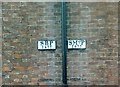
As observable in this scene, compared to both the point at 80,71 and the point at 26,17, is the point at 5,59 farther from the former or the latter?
the point at 80,71

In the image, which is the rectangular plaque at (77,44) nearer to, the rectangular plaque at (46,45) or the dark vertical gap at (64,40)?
the dark vertical gap at (64,40)

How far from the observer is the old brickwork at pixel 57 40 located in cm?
623

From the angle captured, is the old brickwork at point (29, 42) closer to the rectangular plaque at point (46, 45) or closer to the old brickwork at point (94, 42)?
the rectangular plaque at point (46, 45)

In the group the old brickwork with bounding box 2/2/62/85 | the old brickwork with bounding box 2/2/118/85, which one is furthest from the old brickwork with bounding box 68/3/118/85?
the old brickwork with bounding box 2/2/62/85

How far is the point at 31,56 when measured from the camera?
6.25 metres

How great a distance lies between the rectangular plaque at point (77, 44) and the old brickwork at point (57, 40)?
6 cm

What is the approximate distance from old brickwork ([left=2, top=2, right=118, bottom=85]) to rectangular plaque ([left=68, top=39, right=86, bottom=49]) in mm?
56

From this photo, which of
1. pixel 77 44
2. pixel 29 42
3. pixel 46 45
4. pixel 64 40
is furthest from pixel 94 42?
pixel 29 42

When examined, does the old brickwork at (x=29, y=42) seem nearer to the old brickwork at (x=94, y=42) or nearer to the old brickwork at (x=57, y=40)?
the old brickwork at (x=57, y=40)

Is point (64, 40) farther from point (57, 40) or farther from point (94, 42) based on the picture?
point (94, 42)

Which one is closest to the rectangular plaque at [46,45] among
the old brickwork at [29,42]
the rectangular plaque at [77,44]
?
the old brickwork at [29,42]

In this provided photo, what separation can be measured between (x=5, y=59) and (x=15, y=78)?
29 centimetres

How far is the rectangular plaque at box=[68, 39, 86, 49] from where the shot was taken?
6.22 metres

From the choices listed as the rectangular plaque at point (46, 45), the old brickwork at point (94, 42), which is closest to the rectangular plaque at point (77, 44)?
the old brickwork at point (94, 42)
